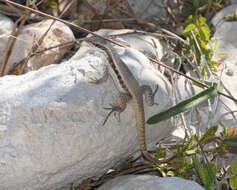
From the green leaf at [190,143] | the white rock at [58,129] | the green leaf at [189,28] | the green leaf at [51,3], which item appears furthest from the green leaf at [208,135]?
the green leaf at [51,3]

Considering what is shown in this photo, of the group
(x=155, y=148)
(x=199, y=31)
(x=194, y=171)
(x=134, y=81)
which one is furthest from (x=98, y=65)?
(x=199, y=31)

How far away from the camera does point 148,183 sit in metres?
2.52

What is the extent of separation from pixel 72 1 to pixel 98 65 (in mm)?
2062

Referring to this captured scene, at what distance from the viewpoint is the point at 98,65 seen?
3.09m

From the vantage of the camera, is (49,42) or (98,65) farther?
(49,42)

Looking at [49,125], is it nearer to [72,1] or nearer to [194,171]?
[194,171]

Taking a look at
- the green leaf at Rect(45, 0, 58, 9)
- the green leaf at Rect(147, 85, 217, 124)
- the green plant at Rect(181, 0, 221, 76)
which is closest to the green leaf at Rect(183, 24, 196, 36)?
the green plant at Rect(181, 0, 221, 76)

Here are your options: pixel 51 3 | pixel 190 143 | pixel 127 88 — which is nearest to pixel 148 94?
pixel 127 88

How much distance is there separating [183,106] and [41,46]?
2.22 m

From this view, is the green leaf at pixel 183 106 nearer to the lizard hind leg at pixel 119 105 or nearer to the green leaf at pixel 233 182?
the lizard hind leg at pixel 119 105

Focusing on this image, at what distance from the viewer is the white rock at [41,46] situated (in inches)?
166

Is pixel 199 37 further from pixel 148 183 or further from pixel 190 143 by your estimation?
pixel 148 183

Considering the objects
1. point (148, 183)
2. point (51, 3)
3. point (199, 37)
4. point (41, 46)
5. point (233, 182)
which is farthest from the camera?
point (51, 3)

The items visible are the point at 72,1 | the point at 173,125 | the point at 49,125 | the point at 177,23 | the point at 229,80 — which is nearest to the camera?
the point at 49,125
